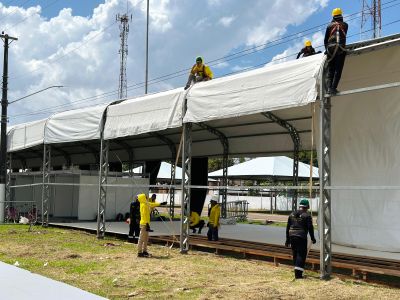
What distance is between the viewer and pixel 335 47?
10.6 m

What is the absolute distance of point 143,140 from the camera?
25250 millimetres

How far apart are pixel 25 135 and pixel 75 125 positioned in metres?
5.51

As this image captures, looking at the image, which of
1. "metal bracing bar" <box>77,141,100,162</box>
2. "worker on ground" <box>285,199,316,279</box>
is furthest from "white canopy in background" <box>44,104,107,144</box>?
"worker on ground" <box>285,199,316,279</box>

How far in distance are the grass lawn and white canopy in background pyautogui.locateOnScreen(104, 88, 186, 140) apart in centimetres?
368

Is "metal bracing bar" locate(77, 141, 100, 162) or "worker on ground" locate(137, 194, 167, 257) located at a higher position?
"metal bracing bar" locate(77, 141, 100, 162)

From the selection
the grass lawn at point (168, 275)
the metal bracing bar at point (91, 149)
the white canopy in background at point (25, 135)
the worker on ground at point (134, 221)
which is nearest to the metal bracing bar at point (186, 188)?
the grass lawn at point (168, 275)

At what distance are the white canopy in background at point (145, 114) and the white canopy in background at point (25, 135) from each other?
5553 mm

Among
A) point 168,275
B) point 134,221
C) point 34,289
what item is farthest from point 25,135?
point 34,289

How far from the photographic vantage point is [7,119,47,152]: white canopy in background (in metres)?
22.5

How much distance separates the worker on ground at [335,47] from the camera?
10586 mm

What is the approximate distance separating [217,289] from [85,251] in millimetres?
6450

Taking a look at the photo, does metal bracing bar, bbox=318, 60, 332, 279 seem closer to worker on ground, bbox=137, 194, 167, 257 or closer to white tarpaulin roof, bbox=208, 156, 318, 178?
worker on ground, bbox=137, 194, 167, 257

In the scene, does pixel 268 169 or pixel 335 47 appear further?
pixel 268 169

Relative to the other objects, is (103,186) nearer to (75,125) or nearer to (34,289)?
(75,125)
